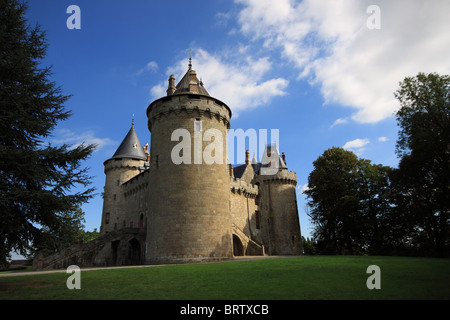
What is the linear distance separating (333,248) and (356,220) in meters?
3.76

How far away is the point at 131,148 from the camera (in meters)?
39.4

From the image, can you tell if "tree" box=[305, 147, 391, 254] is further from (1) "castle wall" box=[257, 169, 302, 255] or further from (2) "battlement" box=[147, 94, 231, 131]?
(2) "battlement" box=[147, 94, 231, 131]

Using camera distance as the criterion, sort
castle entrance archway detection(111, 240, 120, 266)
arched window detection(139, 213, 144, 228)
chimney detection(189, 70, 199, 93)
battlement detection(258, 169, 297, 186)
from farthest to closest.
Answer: battlement detection(258, 169, 297, 186) → arched window detection(139, 213, 144, 228) → castle entrance archway detection(111, 240, 120, 266) → chimney detection(189, 70, 199, 93)

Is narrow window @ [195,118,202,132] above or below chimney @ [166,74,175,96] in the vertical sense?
below

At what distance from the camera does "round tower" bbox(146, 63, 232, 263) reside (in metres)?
19.1

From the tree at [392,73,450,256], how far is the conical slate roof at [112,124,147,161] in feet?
101

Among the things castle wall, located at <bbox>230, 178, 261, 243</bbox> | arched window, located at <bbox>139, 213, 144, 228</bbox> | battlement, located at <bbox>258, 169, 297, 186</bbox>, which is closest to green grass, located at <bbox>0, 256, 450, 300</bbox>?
arched window, located at <bbox>139, 213, 144, 228</bbox>

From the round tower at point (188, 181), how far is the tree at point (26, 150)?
26.4 ft

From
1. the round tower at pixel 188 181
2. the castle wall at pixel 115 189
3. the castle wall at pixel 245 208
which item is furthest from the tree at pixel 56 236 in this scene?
the castle wall at pixel 115 189

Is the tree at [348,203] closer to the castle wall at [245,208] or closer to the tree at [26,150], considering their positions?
the castle wall at [245,208]

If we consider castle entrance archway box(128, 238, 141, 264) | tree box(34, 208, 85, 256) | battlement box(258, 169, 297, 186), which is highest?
battlement box(258, 169, 297, 186)

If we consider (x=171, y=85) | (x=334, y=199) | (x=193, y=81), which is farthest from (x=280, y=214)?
(x=193, y=81)

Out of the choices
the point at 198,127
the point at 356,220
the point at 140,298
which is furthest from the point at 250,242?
the point at 140,298
